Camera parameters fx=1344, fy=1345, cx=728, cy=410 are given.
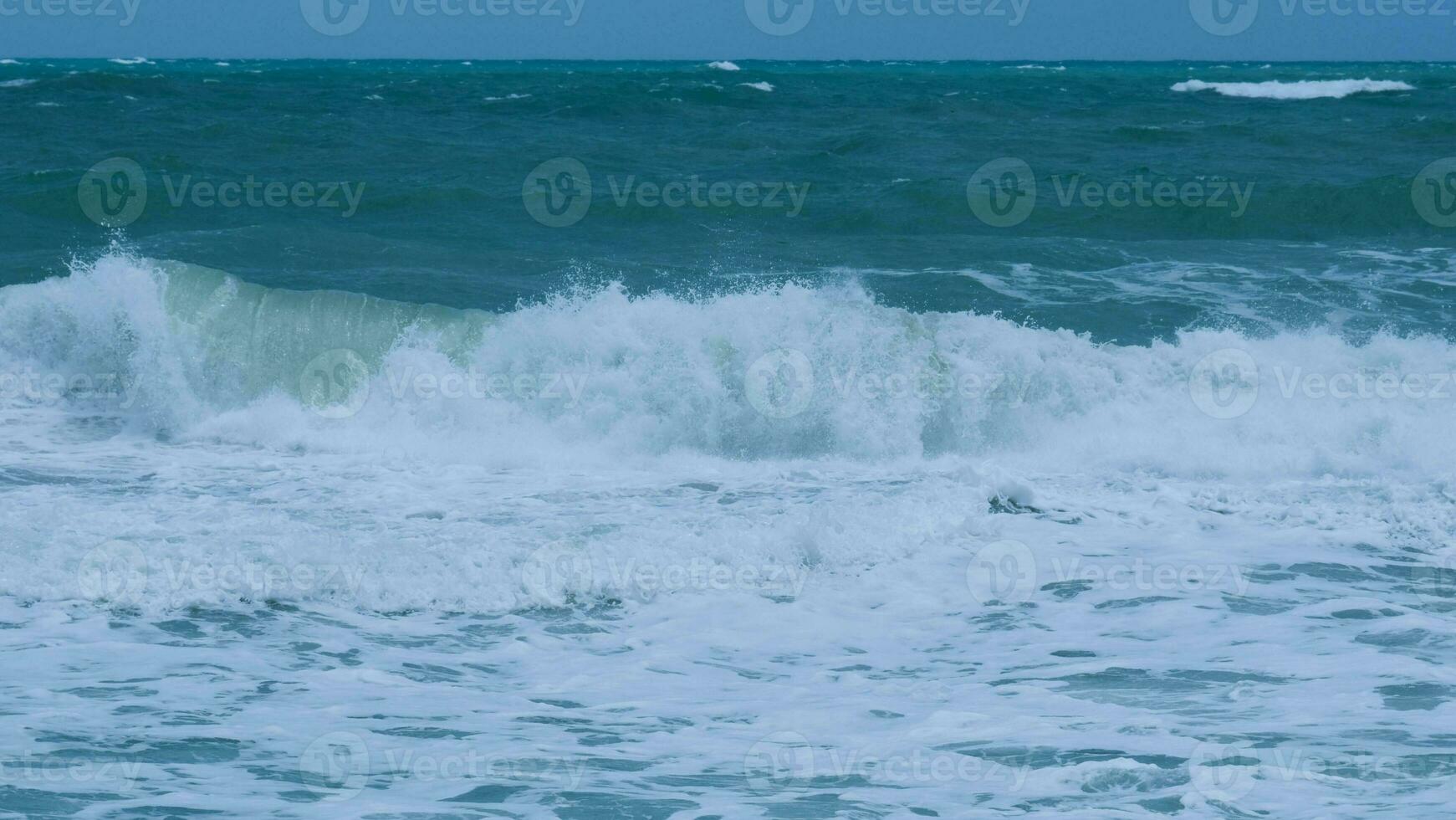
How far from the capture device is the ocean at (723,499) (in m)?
5.34

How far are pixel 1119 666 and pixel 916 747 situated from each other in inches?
55.6

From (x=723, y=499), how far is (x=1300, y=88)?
Result: 48.6 meters

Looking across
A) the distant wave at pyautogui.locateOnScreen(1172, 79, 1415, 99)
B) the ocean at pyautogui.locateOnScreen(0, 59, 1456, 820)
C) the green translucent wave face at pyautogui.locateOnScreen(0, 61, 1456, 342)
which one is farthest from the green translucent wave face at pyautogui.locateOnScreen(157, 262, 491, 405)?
the distant wave at pyautogui.locateOnScreen(1172, 79, 1415, 99)

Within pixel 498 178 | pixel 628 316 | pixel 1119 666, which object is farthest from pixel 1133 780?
pixel 498 178

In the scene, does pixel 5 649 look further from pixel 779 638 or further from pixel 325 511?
pixel 779 638

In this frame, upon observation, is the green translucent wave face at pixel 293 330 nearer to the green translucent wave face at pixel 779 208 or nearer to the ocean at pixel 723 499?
the ocean at pixel 723 499

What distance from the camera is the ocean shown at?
5344 mm

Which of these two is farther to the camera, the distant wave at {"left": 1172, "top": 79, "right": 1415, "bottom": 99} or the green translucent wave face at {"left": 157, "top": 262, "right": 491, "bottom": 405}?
the distant wave at {"left": 1172, "top": 79, "right": 1415, "bottom": 99}

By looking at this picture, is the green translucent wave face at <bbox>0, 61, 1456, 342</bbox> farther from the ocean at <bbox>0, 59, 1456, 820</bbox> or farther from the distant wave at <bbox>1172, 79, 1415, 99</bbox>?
the distant wave at <bbox>1172, 79, 1415, 99</bbox>

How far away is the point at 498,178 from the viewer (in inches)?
845

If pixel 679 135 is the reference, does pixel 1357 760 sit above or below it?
below

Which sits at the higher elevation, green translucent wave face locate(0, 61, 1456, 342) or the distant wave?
the distant wave

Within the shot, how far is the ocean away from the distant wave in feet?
94.8

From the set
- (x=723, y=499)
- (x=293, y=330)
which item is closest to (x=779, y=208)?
(x=293, y=330)
